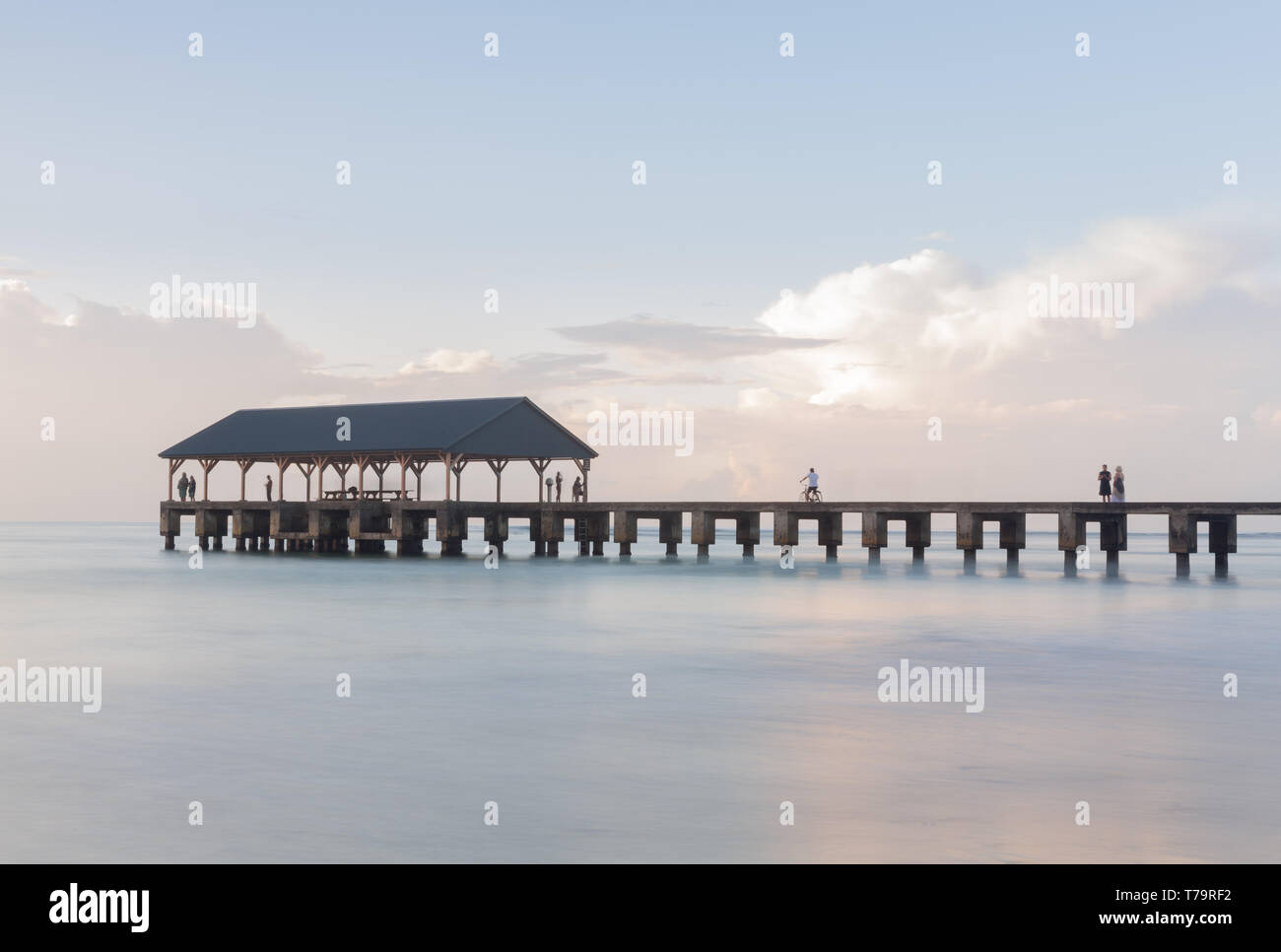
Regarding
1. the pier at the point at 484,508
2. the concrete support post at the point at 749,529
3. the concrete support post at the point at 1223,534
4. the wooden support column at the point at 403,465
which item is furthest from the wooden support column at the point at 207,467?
the concrete support post at the point at 1223,534

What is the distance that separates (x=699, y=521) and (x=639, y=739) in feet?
99.0

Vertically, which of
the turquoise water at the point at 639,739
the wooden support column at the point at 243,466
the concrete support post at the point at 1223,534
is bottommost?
the turquoise water at the point at 639,739

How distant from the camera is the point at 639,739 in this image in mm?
10266

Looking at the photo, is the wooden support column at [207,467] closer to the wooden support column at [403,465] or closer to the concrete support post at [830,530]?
the wooden support column at [403,465]

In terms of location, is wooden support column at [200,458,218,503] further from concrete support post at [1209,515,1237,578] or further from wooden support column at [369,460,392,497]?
concrete support post at [1209,515,1237,578]

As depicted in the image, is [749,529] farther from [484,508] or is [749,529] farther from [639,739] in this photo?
[639,739]

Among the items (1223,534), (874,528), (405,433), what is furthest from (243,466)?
(1223,534)

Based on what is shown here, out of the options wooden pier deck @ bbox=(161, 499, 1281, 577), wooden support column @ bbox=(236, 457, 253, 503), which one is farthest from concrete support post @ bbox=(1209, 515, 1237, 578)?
wooden support column @ bbox=(236, 457, 253, 503)

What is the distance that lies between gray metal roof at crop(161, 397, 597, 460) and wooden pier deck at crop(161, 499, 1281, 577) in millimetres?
1923

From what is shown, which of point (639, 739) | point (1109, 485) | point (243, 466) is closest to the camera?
point (639, 739)

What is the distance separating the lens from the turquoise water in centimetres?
710

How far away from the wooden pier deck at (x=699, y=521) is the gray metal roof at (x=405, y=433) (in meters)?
1.92

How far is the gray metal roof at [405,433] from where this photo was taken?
1570 inches
